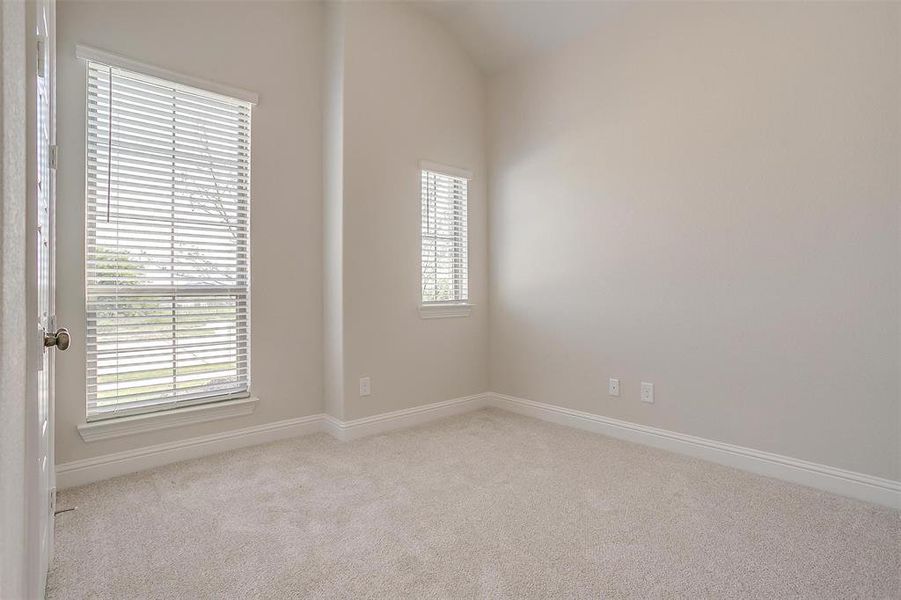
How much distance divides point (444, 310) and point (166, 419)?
78.8 inches

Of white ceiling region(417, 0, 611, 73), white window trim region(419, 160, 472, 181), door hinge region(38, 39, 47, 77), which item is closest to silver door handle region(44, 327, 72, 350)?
door hinge region(38, 39, 47, 77)

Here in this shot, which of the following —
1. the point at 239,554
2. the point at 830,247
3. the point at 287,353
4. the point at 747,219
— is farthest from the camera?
the point at 287,353

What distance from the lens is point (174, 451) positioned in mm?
2764

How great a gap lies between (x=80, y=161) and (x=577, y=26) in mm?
3219

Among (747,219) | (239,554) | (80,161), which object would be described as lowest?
(239,554)

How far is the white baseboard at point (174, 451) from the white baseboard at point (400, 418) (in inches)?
10.5

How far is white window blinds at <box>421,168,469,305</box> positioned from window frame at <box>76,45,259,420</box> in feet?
4.25

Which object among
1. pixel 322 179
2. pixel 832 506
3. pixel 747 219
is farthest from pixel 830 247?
pixel 322 179

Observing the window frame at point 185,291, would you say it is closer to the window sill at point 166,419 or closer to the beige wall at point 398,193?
the window sill at point 166,419

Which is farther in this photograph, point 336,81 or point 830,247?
point 336,81

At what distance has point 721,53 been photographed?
9.08 ft

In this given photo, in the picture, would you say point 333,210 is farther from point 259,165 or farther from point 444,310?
point 444,310

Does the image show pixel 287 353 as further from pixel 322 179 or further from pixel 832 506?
pixel 832 506

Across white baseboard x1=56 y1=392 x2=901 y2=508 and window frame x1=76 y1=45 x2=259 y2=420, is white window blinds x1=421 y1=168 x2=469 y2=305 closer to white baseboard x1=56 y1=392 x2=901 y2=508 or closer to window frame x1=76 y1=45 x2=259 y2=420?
white baseboard x1=56 y1=392 x2=901 y2=508
